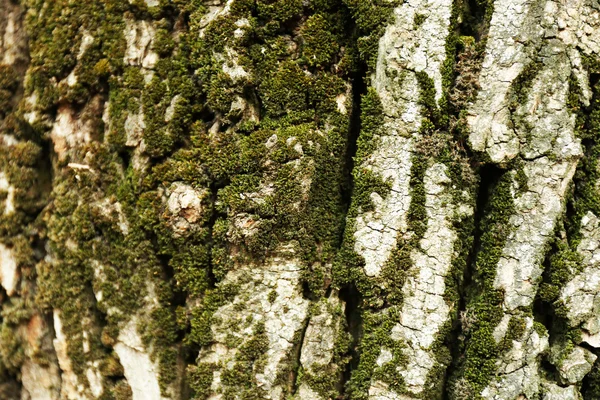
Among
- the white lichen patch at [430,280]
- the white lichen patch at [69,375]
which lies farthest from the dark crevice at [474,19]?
the white lichen patch at [69,375]

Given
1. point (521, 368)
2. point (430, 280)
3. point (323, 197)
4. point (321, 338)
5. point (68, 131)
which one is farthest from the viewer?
point (68, 131)

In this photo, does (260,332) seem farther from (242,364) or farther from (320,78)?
(320,78)

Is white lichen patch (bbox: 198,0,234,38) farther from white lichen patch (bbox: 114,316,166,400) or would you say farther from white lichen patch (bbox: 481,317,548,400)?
white lichen patch (bbox: 481,317,548,400)

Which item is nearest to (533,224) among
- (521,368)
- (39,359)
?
(521,368)

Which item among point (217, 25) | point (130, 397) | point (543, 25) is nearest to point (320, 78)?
point (217, 25)

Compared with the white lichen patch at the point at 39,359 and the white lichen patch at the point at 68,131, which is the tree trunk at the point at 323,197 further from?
the white lichen patch at the point at 39,359

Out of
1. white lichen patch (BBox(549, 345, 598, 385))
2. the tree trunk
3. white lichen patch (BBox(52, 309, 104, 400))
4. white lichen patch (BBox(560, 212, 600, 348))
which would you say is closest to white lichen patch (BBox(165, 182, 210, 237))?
the tree trunk

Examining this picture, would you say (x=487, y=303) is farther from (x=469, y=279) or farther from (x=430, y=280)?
(x=430, y=280)
